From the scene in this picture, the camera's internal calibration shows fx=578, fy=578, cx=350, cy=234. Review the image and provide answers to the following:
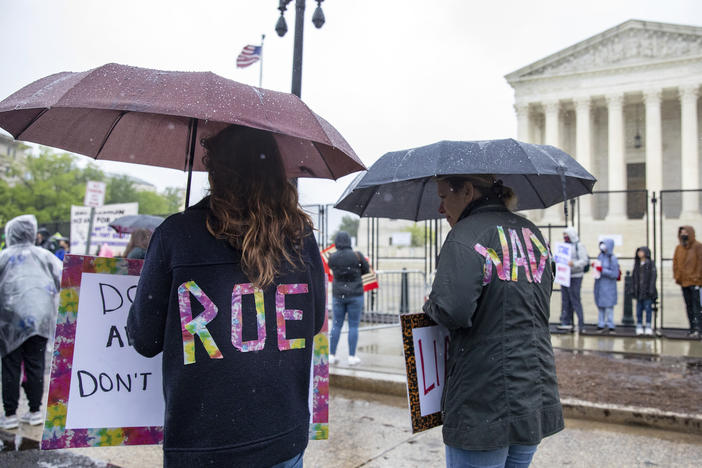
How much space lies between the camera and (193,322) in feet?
5.74

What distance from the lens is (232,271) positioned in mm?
1800

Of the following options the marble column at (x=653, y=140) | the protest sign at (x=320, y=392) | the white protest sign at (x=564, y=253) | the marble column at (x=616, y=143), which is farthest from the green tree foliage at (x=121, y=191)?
the protest sign at (x=320, y=392)

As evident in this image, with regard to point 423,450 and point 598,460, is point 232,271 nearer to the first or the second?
point 423,450

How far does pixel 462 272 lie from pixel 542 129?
4542cm

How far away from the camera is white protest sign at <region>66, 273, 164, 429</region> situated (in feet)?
7.54

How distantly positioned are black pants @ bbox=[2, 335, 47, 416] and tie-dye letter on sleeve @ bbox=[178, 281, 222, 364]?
413cm

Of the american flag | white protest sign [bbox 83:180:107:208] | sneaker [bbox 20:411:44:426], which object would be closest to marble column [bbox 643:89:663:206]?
the american flag

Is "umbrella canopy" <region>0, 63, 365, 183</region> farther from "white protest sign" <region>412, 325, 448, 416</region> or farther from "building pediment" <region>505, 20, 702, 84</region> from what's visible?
"building pediment" <region>505, 20, 702, 84</region>

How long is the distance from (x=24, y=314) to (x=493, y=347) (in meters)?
4.40

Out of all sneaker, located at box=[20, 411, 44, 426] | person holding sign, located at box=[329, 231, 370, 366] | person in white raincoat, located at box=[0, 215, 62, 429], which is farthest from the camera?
person holding sign, located at box=[329, 231, 370, 366]

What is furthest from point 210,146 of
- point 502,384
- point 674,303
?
point 674,303

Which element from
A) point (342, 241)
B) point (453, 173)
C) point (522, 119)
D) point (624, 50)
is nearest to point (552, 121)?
point (522, 119)

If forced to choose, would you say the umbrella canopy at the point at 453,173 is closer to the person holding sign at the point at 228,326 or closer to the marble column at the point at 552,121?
the person holding sign at the point at 228,326

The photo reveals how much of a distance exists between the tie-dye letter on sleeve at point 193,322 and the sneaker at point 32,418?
444cm
